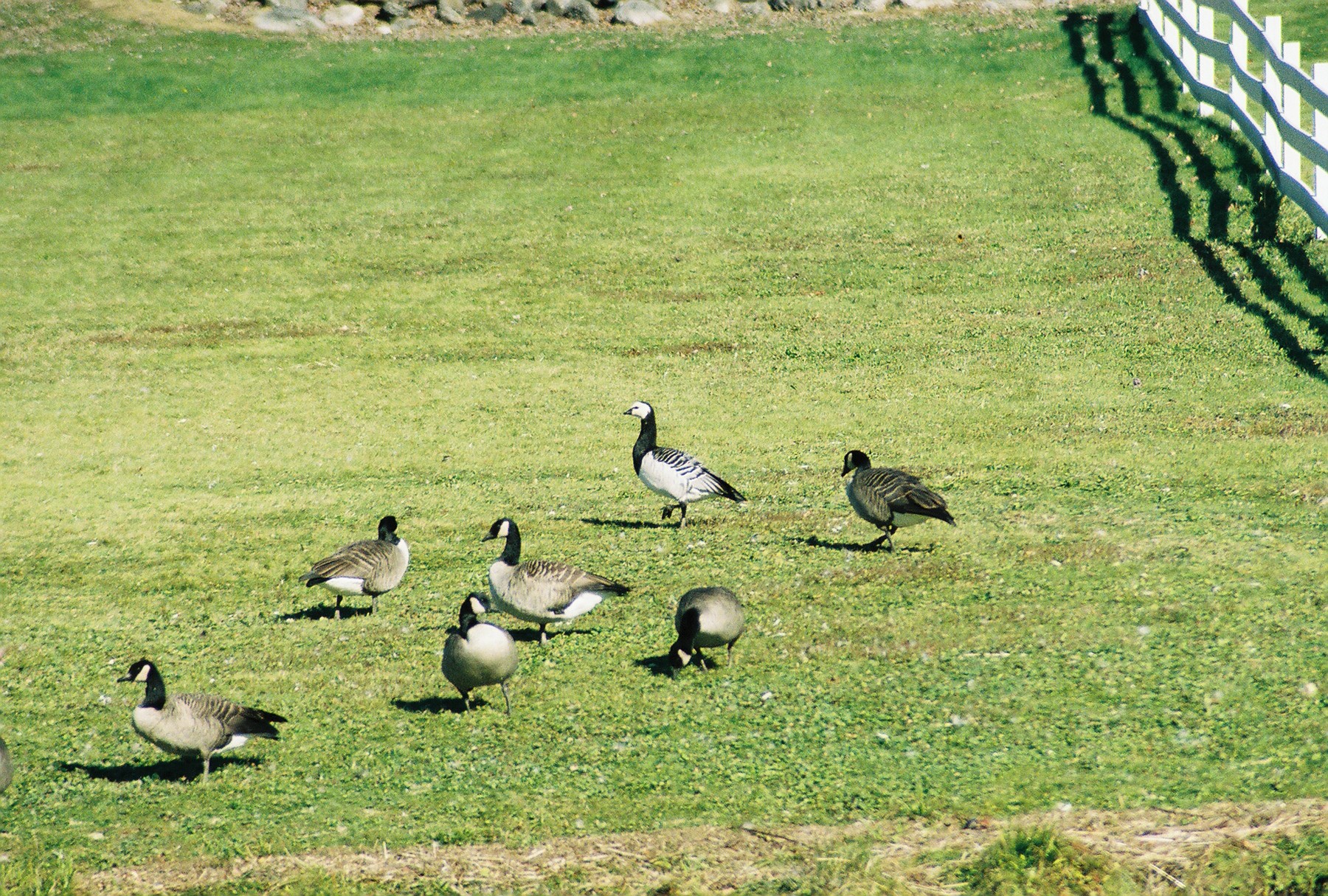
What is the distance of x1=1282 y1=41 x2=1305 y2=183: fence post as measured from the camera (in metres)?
22.2

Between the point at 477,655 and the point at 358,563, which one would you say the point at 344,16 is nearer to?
the point at 358,563

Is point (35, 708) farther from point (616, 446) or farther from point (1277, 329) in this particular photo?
point (1277, 329)

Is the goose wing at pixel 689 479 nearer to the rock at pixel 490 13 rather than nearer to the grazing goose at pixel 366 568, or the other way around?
the grazing goose at pixel 366 568

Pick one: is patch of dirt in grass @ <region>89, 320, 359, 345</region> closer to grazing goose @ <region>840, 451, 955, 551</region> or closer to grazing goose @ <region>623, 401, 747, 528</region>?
grazing goose @ <region>623, 401, 747, 528</region>

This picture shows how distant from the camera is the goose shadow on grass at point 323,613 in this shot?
14453 mm

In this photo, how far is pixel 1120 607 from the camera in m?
12.6

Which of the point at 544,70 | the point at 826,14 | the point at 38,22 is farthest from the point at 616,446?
the point at 38,22

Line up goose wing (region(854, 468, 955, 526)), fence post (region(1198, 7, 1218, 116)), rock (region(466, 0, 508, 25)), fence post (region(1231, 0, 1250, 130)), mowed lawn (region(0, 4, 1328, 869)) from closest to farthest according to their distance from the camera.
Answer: mowed lawn (region(0, 4, 1328, 869)) < goose wing (region(854, 468, 955, 526)) < fence post (region(1231, 0, 1250, 130)) < fence post (region(1198, 7, 1218, 116)) < rock (region(466, 0, 508, 25))

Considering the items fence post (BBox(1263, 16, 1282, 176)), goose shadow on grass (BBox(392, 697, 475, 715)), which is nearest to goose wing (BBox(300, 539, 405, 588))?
goose shadow on grass (BBox(392, 697, 475, 715))

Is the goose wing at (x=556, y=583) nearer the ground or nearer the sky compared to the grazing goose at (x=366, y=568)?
nearer the sky

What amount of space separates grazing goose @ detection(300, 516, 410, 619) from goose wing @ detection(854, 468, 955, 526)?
16.9ft

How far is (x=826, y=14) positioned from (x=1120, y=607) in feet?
106

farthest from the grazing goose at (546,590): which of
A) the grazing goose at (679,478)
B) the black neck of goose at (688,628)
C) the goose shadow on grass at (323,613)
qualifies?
the grazing goose at (679,478)

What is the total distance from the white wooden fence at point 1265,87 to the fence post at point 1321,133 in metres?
0.01
